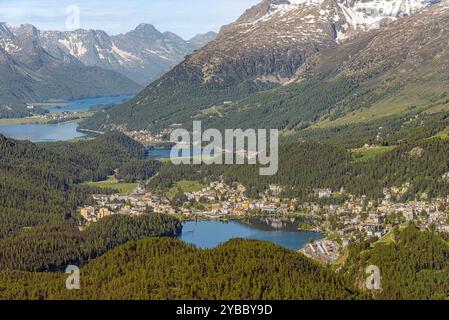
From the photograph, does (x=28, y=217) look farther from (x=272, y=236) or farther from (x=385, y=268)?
(x=385, y=268)

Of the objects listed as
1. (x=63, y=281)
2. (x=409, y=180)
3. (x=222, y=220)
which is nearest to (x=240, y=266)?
(x=63, y=281)

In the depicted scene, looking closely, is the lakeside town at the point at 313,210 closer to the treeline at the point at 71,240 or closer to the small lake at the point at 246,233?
the small lake at the point at 246,233

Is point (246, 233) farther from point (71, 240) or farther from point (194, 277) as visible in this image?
point (194, 277)
